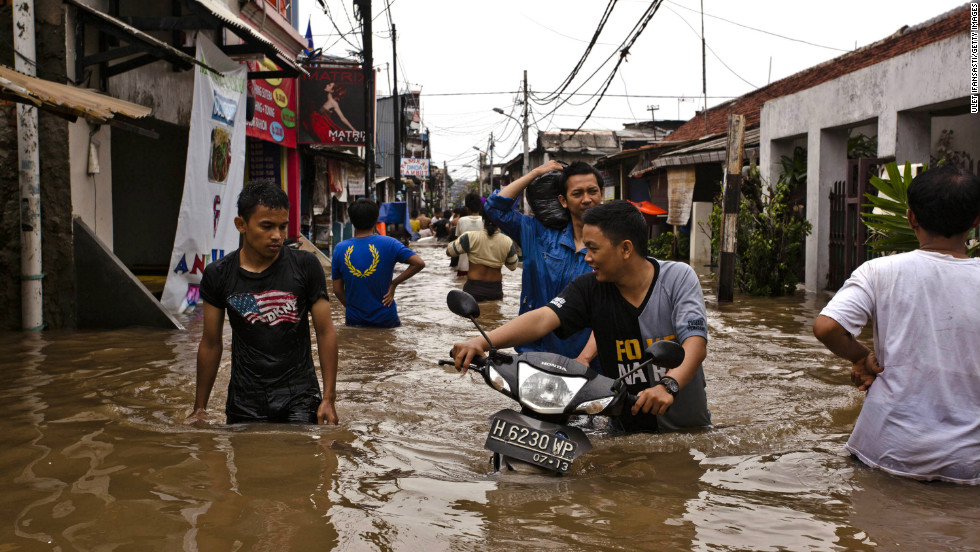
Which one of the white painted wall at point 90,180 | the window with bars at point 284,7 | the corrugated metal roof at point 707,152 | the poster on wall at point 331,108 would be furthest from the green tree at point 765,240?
the window with bars at point 284,7

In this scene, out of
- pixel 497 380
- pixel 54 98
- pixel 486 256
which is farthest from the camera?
pixel 486 256

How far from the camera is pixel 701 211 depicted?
2305 cm

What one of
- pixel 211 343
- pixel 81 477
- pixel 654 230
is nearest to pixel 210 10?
pixel 211 343

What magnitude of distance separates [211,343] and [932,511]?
3.43m

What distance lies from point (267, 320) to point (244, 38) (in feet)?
27.9

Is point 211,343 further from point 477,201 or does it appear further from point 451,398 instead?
point 477,201

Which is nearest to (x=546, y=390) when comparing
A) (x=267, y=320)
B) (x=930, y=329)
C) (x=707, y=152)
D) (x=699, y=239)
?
(x=930, y=329)

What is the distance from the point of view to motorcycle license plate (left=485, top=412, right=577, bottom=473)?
11.1 feet

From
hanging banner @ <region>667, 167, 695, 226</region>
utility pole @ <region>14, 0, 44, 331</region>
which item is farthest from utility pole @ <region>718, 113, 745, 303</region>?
hanging banner @ <region>667, 167, 695, 226</region>

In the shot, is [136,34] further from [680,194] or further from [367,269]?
[680,194]

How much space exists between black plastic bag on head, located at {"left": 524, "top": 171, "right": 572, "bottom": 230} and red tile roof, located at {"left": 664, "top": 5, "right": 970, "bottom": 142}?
7682 mm

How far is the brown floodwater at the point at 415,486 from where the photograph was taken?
3109mm

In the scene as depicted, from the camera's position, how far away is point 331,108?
1981 cm

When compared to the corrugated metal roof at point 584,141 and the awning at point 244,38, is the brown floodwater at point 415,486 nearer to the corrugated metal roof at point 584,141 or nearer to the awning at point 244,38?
the awning at point 244,38
